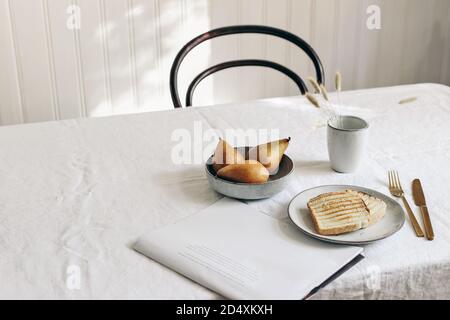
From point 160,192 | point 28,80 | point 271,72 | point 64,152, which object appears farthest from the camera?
point 271,72

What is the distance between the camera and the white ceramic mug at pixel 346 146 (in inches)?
48.1

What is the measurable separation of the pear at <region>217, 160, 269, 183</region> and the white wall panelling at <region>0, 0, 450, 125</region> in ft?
4.57

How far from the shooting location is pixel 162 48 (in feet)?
7.96

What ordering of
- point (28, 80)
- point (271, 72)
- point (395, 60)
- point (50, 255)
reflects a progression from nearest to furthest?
point (50, 255), point (28, 80), point (271, 72), point (395, 60)

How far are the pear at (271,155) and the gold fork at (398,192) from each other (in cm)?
22

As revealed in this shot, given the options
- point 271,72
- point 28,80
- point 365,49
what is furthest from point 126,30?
point 365,49

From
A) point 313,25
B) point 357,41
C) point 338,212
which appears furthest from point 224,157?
point 357,41

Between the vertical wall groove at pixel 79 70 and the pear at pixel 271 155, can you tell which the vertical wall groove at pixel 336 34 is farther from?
the pear at pixel 271 155

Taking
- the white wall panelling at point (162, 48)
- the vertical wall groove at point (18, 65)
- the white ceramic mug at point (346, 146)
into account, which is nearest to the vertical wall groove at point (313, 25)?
the white wall panelling at point (162, 48)

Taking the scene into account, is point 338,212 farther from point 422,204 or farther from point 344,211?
point 422,204

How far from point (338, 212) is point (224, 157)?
0.24 m

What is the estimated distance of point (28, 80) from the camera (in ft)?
7.60
